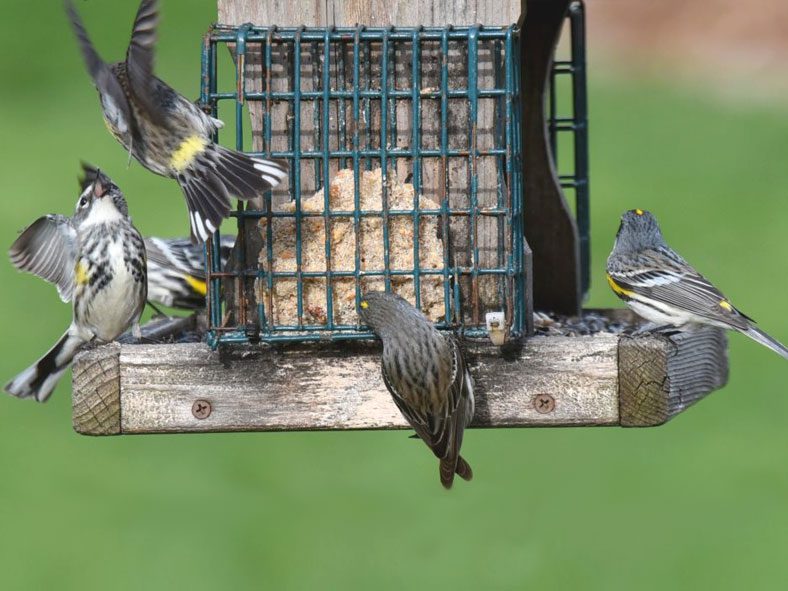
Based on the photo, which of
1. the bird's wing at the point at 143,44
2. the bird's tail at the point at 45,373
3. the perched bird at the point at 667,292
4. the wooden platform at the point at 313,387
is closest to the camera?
the bird's wing at the point at 143,44

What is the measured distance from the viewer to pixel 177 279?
30.8 feet

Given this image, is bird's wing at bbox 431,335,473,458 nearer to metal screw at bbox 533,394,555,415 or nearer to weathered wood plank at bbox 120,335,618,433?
weathered wood plank at bbox 120,335,618,433

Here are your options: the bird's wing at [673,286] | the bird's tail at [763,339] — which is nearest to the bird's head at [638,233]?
the bird's wing at [673,286]

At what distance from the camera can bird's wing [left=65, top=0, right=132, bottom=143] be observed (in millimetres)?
6367

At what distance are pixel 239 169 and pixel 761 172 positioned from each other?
48.0 ft

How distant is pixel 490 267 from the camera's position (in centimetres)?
700

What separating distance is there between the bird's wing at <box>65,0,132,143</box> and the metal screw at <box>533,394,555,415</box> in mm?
1954

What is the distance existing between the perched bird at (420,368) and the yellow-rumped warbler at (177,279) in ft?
9.11

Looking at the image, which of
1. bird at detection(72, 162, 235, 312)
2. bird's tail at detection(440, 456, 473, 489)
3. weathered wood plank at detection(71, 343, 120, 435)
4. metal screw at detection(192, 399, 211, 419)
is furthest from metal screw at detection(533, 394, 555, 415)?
bird at detection(72, 162, 235, 312)

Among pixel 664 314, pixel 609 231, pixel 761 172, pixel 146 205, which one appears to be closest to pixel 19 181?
pixel 146 205

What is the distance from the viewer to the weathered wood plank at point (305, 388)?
674 centimetres

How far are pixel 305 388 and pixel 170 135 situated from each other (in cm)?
113

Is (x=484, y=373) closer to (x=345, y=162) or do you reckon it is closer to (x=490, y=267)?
(x=490, y=267)

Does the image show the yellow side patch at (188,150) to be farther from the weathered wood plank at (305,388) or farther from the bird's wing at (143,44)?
the weathered wood plank at (305,388)
